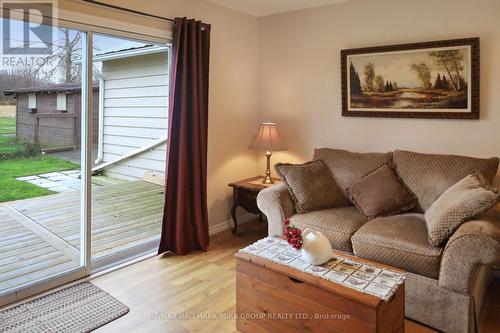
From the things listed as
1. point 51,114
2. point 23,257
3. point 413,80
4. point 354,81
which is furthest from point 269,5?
point 23,257

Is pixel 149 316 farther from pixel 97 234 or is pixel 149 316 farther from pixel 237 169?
pixel 237 169

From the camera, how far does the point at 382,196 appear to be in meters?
2.94

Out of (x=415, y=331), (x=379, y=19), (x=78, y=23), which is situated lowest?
(x=415, y=331)

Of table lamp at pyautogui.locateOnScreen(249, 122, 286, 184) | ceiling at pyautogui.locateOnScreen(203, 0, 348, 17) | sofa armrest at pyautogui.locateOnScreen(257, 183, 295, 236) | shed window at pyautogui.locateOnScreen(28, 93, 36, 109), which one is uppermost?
ceiling at pyautogui.locateOnScreen(203, 0, 348, 17)

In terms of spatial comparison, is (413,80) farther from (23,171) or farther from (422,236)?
(23,171)

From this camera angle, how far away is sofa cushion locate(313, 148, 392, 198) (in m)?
3.25

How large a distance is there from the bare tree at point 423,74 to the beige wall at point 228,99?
5.78 feet

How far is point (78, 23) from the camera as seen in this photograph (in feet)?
8.73

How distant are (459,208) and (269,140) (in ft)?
6.50

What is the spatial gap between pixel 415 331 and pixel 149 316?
A: 1.66 metres

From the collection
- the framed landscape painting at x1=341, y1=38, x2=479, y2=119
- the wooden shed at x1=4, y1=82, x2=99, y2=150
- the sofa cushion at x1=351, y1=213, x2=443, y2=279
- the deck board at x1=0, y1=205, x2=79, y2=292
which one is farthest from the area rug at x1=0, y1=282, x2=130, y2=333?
the framed landscape painting at x1=341, y1=38, x2=479, y2=119

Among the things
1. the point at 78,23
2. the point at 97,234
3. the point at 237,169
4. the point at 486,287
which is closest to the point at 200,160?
the point at 237,169

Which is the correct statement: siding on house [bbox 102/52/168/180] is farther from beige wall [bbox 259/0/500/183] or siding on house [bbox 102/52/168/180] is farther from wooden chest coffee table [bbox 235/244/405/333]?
wooden chest coffee table [bbox 235/244/405/333]

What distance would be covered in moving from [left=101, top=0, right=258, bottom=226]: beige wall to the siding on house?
1.62ft
